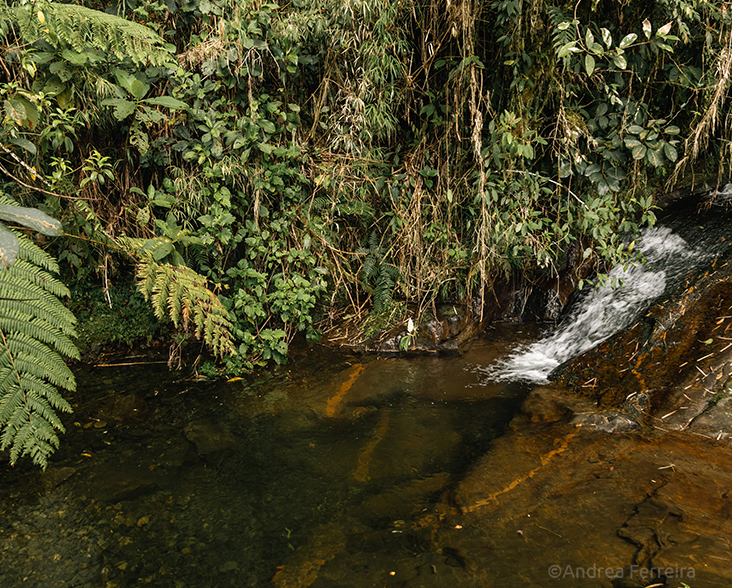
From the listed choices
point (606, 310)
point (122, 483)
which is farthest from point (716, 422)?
point (122, 483)

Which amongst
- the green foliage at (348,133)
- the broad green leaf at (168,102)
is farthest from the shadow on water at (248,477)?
the broad green leaf at (168,102)

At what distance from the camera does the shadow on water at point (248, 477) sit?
86.0 inches

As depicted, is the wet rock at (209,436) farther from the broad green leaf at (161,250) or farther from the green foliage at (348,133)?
the broad green leaf at (161,250)

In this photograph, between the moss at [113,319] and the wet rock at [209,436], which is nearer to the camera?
the wet rock at [209,436]

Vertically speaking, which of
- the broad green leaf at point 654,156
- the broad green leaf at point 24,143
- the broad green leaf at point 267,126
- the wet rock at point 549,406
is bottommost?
the wet rock at point 549,406

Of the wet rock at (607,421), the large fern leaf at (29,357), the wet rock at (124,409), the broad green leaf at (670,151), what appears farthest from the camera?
the broad green leaf at (670,151)

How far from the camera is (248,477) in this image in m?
2.78

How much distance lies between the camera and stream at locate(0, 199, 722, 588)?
2145 mm

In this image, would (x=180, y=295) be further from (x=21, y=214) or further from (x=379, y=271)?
(x=21, y=214)

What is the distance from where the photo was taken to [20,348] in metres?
2.42

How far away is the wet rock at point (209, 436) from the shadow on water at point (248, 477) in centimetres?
1

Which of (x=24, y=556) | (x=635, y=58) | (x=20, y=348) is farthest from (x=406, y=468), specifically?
(x=635, y=58)

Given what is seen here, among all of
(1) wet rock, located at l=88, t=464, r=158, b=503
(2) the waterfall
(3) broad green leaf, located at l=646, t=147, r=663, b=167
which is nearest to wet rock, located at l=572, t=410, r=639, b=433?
(2) the waterfall

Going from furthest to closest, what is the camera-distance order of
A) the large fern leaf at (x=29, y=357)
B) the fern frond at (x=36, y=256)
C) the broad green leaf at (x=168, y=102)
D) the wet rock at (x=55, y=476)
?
the broad green leaf at (x=168, y=102)
the wet rock at (x=55, y=476)
the fern frond at (x=36, y=256)
the large fern leaf at (x=29, y=357)
